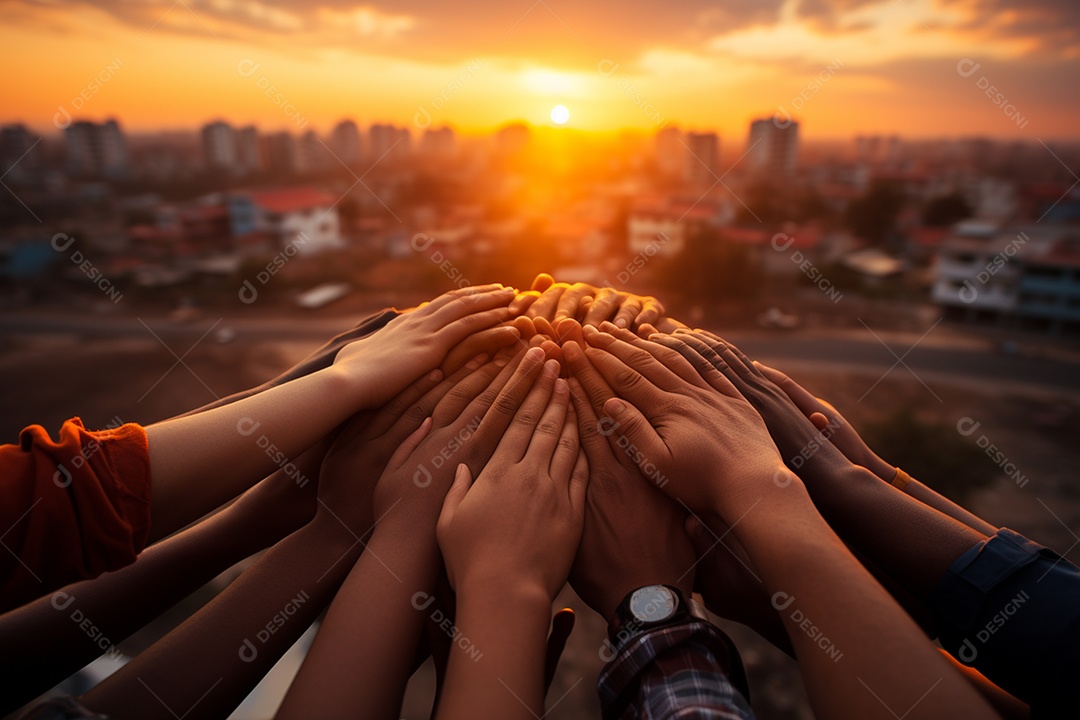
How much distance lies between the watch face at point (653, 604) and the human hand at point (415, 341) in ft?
2.54

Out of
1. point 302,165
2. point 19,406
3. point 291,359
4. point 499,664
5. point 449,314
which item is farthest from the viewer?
point 302,165

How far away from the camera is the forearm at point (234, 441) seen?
948 millimetres

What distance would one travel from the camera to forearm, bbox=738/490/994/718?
73 cm

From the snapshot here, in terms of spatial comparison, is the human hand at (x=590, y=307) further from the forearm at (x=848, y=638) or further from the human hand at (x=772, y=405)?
the forearm at (x=848, y=638)

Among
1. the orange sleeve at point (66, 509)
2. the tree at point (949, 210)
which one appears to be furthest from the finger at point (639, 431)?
the tree at point (949, 210)

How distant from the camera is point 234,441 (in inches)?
41.7

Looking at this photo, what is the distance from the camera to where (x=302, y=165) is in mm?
35000

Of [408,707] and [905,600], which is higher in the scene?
[905,600]

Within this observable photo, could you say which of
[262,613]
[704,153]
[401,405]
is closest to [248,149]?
[704,153]

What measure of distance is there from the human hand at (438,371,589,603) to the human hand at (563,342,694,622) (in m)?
0.04

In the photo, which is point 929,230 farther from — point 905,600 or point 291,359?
point 905,600

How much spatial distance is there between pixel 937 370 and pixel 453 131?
30782 millimetres

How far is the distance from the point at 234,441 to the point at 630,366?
3.07ft

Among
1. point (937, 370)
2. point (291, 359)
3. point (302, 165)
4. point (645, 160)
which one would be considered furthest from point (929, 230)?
point (302, 165)
